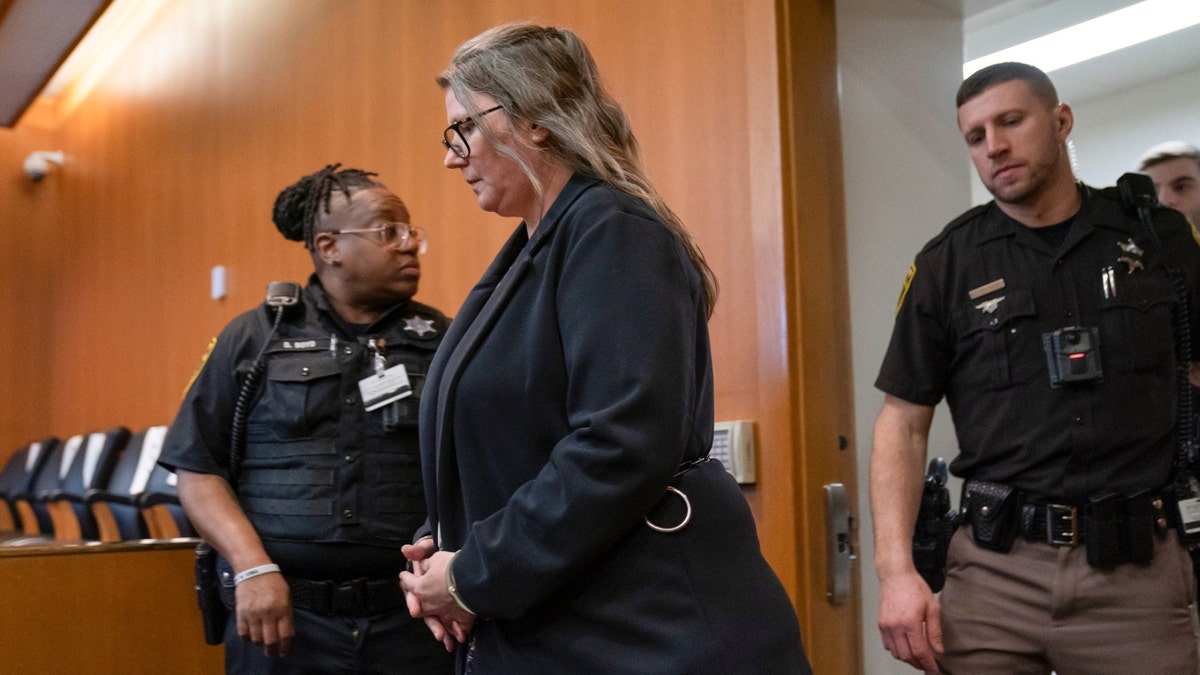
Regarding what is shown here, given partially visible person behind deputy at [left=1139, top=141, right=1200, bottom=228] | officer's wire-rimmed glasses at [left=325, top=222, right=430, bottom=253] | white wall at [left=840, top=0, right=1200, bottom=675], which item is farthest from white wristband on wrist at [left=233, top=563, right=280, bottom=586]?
partially visible person behind deputy at [left=1139, top=141, right=1200, bottom=228]

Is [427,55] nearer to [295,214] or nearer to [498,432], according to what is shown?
[295,214]

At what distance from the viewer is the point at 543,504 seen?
121 centimetres

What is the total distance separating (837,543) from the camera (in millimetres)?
2410

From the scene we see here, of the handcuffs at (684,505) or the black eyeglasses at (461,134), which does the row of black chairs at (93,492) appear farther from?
the handcuffs at (684,505)

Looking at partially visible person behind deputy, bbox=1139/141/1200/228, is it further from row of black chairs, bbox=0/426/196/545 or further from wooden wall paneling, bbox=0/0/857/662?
row of black chairs, bbox=0/426/196/545

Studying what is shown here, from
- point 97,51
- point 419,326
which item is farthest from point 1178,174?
point 97,51

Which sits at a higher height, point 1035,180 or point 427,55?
point 427,55

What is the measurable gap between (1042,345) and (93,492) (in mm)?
4200

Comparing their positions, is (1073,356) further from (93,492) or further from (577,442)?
(93,492)

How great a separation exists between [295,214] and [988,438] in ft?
5.36

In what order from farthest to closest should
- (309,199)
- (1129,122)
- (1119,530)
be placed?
1. (1129,122)
2. (309,199)
3. (1119,530)

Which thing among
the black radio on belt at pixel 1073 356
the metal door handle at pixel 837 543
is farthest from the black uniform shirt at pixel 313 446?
the black radio on belt at pixel 1073 356

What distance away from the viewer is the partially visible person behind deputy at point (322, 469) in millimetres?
2223

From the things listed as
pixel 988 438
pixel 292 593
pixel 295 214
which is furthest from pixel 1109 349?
pixel 295 214
